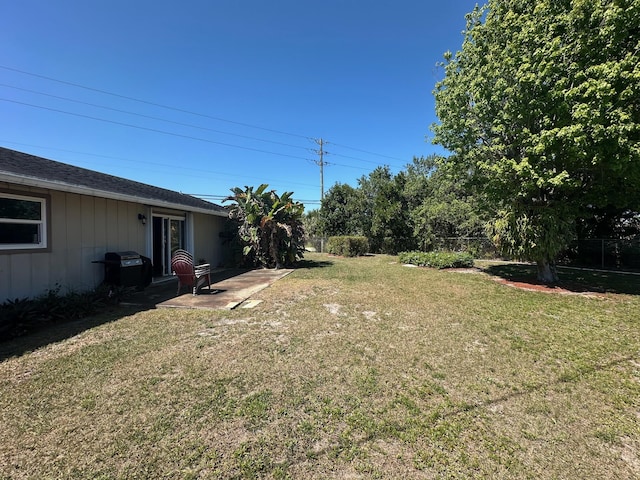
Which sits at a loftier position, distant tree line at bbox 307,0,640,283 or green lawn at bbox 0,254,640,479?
distant tree line at bbox 307,0,640,283

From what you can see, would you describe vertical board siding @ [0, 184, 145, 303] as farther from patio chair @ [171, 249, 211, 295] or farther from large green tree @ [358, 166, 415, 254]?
large green tree @ [358, 166, 415, 254]

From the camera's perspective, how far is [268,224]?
38.4 feet

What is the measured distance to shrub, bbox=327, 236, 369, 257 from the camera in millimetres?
19734

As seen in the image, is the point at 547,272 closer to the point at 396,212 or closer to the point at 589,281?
the point at 589,281

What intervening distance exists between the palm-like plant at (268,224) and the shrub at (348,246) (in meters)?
7.41

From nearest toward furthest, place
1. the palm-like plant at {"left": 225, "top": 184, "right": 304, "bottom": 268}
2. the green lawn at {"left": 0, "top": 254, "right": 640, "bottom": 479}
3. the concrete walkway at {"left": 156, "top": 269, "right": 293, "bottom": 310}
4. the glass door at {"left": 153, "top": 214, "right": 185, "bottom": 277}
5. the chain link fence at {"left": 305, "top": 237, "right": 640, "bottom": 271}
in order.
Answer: the green lawn at {"left": 0, "top": 254, "right": 640, "bottom": 479} → the concrete walkway at {"left": 156, "top": 269, "right": 293, "bottom": 310} → the glass door at {"left": 153, "top": 214, "right": 185, "bottom": 277} → the palm-like plant at {"left": 225, "top": 184, "right": 304, "bottom": 268} → the chain link fence at {"left": 305, "top": 237, "right": 640, "bottom": 271}

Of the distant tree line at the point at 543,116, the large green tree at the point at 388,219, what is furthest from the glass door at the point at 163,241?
the large green tree at the point at 388,219

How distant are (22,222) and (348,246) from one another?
53.4 feet

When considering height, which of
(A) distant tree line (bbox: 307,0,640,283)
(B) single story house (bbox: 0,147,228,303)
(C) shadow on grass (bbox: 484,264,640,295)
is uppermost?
(A) distant tree line (bbox: 307,0,640,283)

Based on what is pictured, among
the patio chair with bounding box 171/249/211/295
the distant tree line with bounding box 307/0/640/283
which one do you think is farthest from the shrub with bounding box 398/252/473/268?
the patio chair with bounding box 171/249/211/295

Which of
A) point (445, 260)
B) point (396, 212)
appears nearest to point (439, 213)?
point (396, 212)

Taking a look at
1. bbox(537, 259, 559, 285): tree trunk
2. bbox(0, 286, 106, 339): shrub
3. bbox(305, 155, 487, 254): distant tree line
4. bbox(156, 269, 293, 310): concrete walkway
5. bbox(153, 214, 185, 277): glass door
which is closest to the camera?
bbox(0, 286, 106, 339): shrub

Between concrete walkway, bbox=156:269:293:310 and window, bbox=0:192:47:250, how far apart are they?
2.65 metres

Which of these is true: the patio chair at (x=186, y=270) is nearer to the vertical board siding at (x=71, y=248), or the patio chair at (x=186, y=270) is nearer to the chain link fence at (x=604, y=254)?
the vertical board siding at (x=71, y=248)
